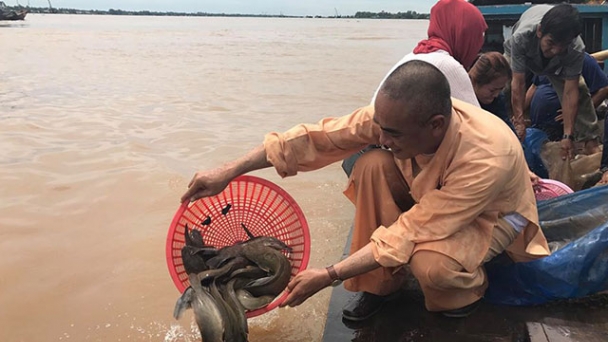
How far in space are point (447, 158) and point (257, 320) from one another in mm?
1554

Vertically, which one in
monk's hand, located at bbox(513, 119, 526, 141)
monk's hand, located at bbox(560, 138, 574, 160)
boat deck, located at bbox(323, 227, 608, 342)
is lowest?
boat deck, located at bbox(323, 227, 608, 342)

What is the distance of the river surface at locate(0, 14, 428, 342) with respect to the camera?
3225mm

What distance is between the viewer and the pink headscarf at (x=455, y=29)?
3.41 meters

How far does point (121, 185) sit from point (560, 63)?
448 cm

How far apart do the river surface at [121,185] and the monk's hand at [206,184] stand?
0.96 metres

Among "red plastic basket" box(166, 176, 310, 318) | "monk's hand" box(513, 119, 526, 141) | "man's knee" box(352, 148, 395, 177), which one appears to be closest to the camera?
"man's knee" box(352, 148, 395, 177)

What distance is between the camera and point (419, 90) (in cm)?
208

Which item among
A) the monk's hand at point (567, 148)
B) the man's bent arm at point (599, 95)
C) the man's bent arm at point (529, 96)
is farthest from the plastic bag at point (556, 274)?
the man's bent arm at point (529, 96)

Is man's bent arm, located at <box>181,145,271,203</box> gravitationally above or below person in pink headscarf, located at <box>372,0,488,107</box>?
below

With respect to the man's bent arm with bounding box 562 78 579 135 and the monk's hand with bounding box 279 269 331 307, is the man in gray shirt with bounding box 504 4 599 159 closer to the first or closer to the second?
the man's bent arm with bounding box 562 78 579 135

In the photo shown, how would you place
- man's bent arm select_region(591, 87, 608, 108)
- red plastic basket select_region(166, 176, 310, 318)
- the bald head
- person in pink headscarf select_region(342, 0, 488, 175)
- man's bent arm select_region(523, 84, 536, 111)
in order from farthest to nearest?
man's bent arm select_region(523, 84, 536, 111), man's bent arm select_region(591, 87, 608, 108), person in pink headscarf select_region(342, 0, 488, 175), red plastic basket select_region(166, 176, 310, 318), the bald head

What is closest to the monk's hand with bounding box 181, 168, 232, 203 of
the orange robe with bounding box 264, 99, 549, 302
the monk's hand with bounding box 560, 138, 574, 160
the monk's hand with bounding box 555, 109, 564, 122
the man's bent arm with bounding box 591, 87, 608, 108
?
the orange robe with bounding box 264, 99, 549, 302

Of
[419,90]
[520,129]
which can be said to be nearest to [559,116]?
[520,129]

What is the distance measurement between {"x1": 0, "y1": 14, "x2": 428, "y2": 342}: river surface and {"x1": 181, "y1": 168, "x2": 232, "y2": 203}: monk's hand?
955mm
